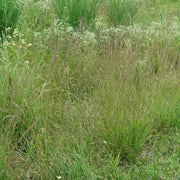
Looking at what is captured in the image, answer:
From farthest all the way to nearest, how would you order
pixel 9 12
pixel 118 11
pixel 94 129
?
1. pixel 118 11
2. pixel 9 12
3. pixel 94 129

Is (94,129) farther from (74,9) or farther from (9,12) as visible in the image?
(74,9)

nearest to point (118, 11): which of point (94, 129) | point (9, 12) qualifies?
point (9, 12)

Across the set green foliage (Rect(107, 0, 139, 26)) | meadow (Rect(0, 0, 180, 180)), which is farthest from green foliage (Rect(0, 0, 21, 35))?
green foliage (Rect(107, 0, 139, 26))

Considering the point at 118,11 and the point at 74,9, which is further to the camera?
the point at 118,11

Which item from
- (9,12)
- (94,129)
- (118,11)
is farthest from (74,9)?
(94,129)

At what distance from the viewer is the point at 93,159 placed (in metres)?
2.56

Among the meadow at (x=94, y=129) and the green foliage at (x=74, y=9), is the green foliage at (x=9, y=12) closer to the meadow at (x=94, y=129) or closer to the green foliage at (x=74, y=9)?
the green foliage at (x=74, y=9)

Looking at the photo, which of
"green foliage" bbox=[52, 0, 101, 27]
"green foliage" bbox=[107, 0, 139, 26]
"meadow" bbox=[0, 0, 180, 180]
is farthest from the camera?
"green foliage" bbox=[107, 0, 139, 26]

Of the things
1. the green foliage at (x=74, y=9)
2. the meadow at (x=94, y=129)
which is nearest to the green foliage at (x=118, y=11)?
the green foliage at (x=74, y=9)

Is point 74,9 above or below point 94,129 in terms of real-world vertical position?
above

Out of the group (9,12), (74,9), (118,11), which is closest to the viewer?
(9,12)

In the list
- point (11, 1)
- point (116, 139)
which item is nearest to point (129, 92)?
point (116, 139)

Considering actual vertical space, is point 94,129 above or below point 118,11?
below

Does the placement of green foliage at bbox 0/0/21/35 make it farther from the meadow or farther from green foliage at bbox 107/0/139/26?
green foliage at bbox 107/0/139/26
